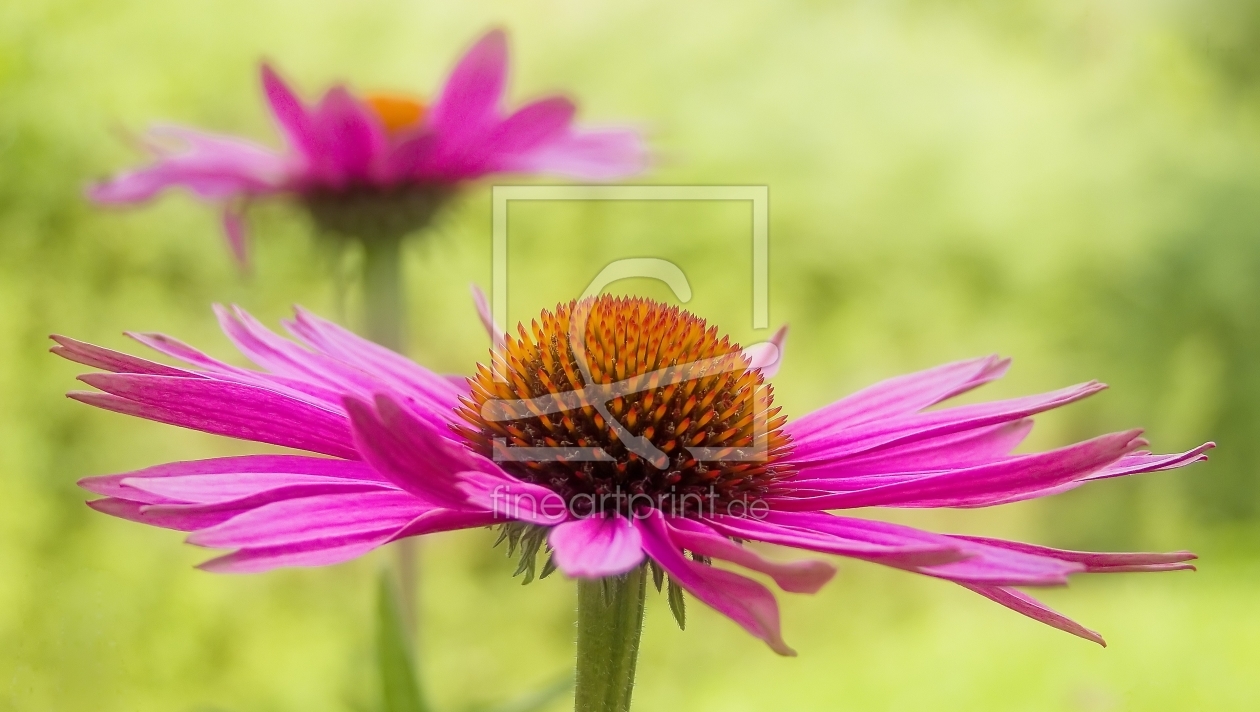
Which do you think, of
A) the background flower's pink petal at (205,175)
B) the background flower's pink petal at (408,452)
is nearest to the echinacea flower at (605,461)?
the background flower's pink petal at (408,452)

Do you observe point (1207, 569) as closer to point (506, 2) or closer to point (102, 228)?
point (506, 2)

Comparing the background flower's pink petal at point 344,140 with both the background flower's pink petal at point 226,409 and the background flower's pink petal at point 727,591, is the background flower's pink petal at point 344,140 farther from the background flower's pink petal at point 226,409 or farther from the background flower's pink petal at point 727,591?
the background flower's pink petal at point 727,591

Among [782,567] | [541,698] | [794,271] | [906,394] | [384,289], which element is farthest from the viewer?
[794,271]


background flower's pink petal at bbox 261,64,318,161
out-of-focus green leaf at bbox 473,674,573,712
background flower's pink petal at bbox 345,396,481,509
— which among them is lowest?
out-of-focus green leaf at bbox 473,674,573,712

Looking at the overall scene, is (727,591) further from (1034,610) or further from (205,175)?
(205,175)

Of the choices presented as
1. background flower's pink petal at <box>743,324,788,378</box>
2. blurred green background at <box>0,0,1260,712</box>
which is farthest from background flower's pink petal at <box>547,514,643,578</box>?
blurred green background at <box>0,0,1260,712</box>

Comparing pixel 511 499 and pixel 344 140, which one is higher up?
pixel 344 140

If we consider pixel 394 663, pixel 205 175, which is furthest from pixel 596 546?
pixel 205 175

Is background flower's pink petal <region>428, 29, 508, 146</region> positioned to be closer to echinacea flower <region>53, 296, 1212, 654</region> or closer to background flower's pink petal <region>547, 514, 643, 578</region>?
echinacea flower <region>53, 296, 1212, 654</region>
